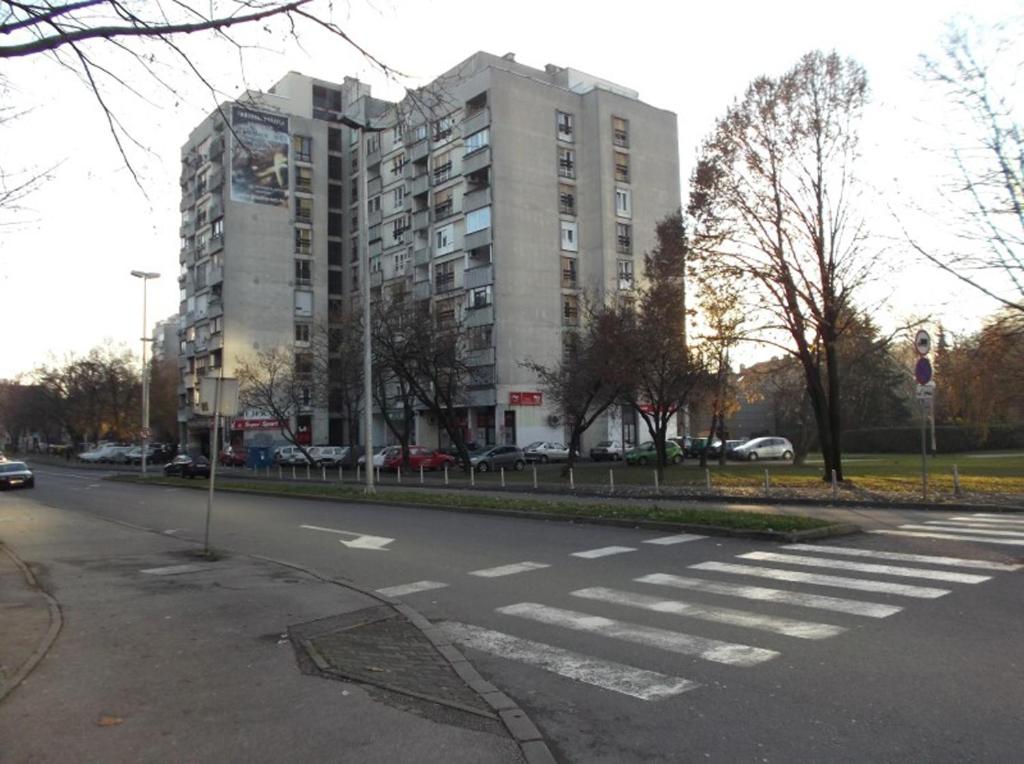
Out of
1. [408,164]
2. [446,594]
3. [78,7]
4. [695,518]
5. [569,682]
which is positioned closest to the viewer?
[569,682]

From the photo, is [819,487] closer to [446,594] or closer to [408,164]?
[446,594]

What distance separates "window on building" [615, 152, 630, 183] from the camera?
6097 cm

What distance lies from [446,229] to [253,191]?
20687mm

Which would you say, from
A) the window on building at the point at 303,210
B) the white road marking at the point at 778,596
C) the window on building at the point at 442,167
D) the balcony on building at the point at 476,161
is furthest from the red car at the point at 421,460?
the white road marking at the point at 778,596

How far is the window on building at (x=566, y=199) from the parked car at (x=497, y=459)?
862 inches

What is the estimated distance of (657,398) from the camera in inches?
1246

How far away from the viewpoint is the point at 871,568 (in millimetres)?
9320

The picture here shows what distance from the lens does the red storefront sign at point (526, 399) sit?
5428 cm

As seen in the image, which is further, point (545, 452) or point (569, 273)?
point (569, 273)

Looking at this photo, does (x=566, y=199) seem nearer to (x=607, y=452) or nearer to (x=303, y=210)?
(x=607, y=452)

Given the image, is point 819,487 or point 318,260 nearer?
point 819,487

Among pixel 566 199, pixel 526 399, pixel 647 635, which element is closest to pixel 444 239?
pixel 566 199

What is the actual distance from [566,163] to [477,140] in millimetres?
7551

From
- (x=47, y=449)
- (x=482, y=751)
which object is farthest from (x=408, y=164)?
(x=47, y=449)
